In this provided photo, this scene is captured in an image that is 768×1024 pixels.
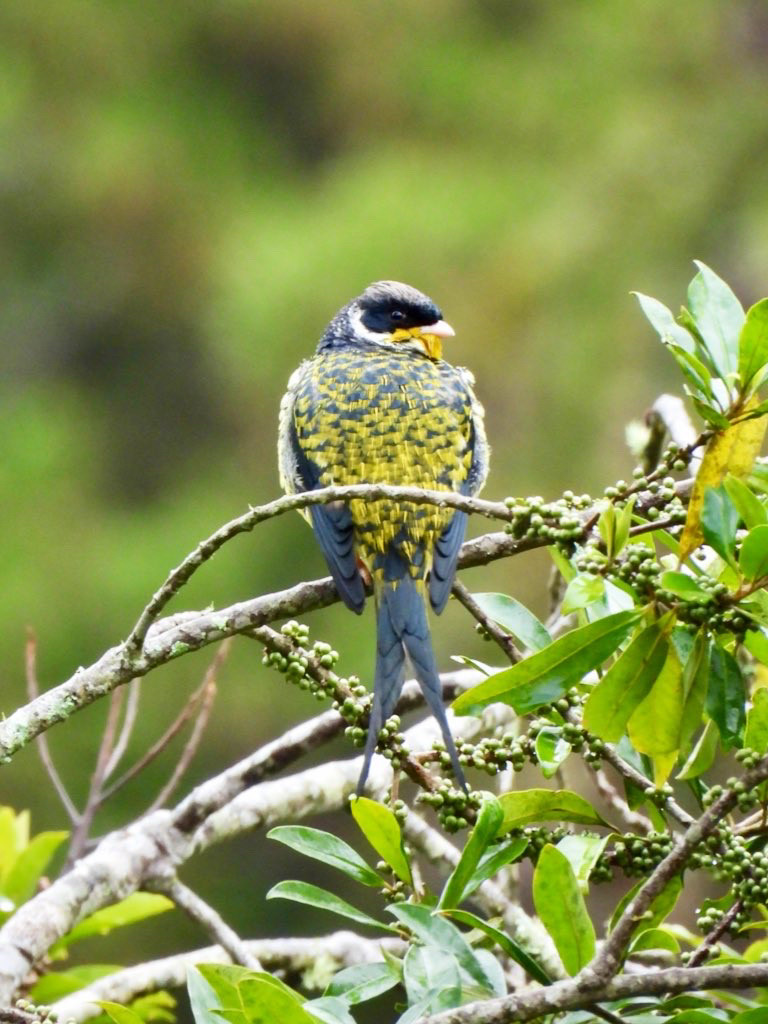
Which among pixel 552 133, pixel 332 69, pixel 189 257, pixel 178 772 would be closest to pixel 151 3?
pixel 332 69

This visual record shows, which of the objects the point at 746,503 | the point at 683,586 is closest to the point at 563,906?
the point at 683,586

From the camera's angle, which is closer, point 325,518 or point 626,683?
point 626,683

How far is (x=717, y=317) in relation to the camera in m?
2.06

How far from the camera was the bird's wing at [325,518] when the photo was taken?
292 cm

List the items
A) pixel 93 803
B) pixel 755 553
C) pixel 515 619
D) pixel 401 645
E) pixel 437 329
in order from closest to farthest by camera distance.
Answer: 1. pixel 755 553
2. pixel 515 619
3. pixel 401 645
4. pixel 93 803
5. pixel 437 329

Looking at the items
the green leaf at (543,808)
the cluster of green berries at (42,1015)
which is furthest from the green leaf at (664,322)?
the cluster of green berries at (42,1015)

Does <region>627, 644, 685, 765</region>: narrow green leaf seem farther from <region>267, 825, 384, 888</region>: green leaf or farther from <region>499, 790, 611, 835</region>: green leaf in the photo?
<region>267, 825, 384, 888</region>: green leaf

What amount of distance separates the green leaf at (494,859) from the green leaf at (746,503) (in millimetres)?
491

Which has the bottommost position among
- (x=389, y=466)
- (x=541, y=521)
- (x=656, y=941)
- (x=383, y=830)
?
(x=656, y=941)

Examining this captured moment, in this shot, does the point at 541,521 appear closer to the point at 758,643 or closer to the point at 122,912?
the point at 758,643

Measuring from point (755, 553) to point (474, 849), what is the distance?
1.56 ft

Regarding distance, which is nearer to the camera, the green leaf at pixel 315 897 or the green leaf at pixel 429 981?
the green leaf at pixel 429 981

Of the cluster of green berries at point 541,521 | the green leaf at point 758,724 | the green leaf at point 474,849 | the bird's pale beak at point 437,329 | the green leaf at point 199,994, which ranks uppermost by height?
the bird's pale beak at point 437,329

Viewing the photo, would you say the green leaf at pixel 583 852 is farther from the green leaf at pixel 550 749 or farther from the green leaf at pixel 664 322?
the green leaf at pixel 664 322
